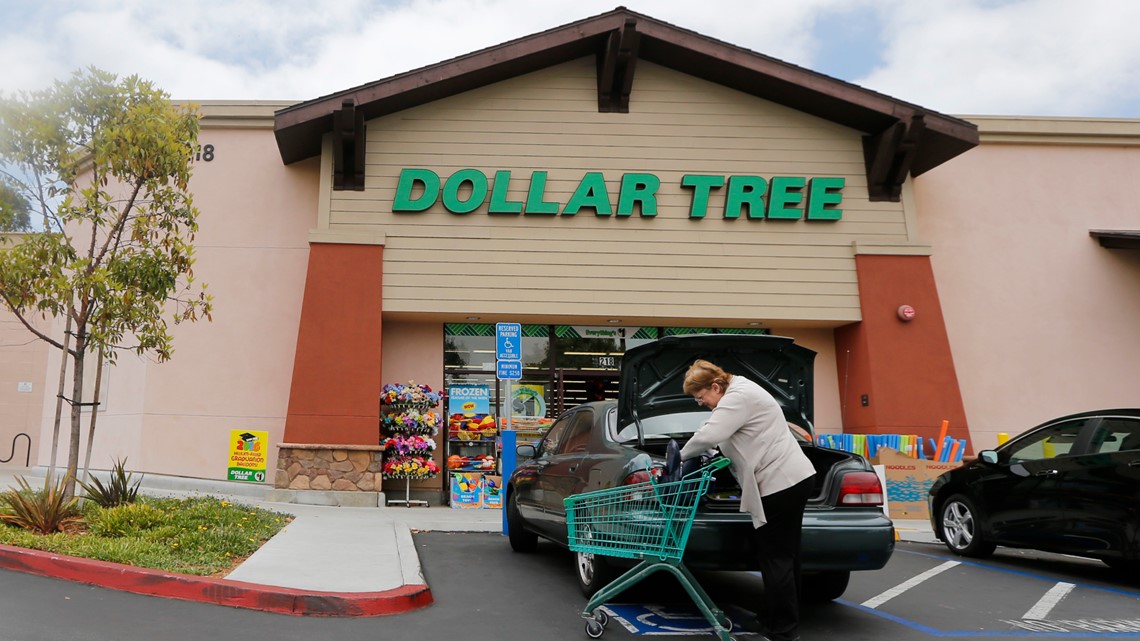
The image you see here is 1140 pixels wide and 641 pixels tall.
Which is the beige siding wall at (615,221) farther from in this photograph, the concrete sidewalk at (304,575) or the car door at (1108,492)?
the car door at (1108,492)

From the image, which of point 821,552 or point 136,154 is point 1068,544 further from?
point 136,154

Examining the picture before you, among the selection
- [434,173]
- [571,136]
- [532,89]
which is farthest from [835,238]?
[434,173]

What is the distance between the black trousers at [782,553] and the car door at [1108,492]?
3993 mm

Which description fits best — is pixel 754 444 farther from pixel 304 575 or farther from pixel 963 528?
pixel 963 528

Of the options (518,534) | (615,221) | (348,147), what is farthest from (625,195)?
(518,534)

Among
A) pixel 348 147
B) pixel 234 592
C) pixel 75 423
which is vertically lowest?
pixel 234 592

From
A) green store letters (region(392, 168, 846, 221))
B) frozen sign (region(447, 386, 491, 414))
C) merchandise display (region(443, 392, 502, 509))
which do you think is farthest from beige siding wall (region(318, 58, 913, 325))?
merchandise display (region(443, 392, 502, 509))

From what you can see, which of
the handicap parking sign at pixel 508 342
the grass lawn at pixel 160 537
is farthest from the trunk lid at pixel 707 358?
the handicap parking sign at pixel 508 342

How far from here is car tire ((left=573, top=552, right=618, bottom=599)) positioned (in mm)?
5734

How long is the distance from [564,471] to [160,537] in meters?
3.56

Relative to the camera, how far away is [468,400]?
48.2ft

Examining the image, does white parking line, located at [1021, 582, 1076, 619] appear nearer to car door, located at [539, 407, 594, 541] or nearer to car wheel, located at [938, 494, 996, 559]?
car wheel, located at [938, 494, 996, 559]

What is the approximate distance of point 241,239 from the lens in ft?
48.2

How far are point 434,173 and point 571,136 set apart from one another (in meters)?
2.53
